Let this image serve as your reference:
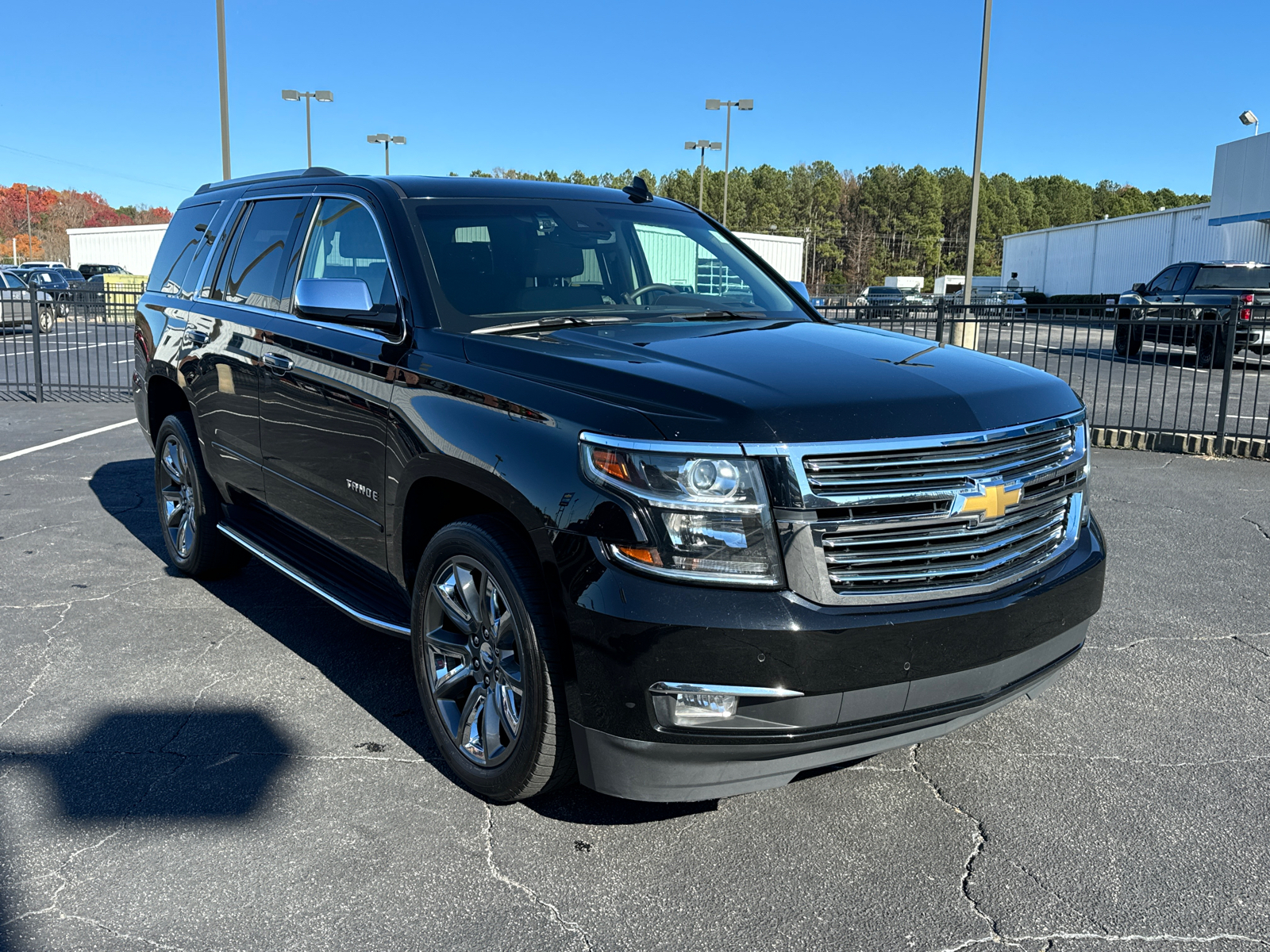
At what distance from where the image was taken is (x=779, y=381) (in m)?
3.02

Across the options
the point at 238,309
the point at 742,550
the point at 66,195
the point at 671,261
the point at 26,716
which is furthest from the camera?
the point at 66,195

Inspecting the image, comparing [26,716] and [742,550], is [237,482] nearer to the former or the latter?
[26,716]

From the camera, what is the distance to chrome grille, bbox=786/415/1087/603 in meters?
2.73

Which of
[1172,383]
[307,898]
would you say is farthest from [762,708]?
[1172,383]

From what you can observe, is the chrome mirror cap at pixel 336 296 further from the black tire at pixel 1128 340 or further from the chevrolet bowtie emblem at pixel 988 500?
the black tire at pixel 1128 340

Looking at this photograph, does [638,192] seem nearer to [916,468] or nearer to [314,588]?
[314,588]

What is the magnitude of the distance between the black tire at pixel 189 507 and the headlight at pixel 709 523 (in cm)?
356

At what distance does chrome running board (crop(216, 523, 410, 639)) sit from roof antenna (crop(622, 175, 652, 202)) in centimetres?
221

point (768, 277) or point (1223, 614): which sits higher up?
point (768, 277)

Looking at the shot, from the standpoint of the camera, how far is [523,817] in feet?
10.9

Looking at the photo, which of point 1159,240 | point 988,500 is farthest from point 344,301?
point 1159,240

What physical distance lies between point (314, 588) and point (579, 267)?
1.65m

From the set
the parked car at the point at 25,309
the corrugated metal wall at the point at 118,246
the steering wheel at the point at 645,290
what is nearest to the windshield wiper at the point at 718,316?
Result: the steering wheel at the point at 645,290

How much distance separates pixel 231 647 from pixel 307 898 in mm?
2203
